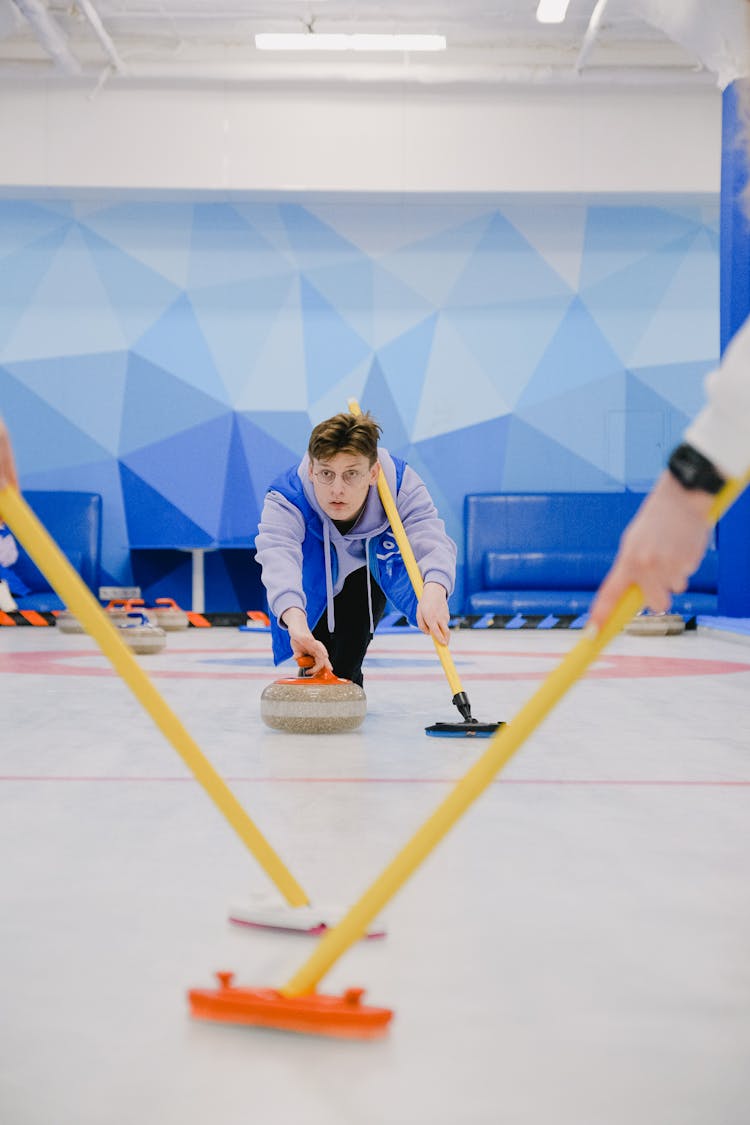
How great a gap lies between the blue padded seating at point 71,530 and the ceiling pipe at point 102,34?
306 centimetres

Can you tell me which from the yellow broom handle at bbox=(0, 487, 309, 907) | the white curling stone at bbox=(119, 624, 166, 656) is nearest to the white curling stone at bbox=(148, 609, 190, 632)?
the white curling stone at bbox=(119, 624, 166, 656)

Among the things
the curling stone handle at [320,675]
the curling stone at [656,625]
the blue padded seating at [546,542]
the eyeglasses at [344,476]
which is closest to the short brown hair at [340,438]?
the eyeglasses at [344,476]

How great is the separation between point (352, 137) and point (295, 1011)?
822 cm

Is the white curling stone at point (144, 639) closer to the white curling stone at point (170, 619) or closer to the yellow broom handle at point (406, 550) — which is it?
the white curling stone at point (170, 619)

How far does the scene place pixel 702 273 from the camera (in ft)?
29.2

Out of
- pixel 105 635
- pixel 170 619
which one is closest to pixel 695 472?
pixel 105 635

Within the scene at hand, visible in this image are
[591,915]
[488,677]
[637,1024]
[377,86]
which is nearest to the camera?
[637,1024]

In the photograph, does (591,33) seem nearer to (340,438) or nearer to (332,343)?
(332,343)

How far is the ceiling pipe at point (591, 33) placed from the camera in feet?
23.9

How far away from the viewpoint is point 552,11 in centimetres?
738

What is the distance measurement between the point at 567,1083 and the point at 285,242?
27.6 ft

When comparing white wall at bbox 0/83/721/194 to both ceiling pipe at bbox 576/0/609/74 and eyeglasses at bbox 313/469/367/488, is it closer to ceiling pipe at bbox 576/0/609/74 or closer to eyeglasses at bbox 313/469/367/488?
ceiling pipe at bbox 576/0/609/74

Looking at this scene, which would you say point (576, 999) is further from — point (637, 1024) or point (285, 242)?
point (285, 242)

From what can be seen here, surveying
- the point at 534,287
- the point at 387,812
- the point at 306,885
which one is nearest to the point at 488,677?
the point at 387,812
